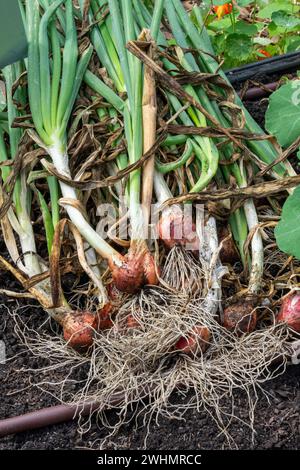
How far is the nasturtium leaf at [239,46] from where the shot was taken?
9.41 feet

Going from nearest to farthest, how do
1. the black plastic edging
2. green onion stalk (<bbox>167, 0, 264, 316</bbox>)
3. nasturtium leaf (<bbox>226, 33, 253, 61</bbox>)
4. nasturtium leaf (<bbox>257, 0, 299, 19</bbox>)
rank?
green onion stalk (<bbox>167, 0, 264, 316</bbox>) → the black plastic edging → nasturtium leaf (<bbox>226, 33, 253, 61</bbox>) → nasturtium leaf (<bbox>257, 0, 299, 19</bbox>)

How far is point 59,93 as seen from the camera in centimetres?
222

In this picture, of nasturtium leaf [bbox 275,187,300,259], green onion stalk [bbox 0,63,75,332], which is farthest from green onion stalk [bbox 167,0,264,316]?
green onion stalk [bbox 0,63,75,332]

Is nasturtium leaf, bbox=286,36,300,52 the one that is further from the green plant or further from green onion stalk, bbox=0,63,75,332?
green onion stalk, bbox=0,63,75,332

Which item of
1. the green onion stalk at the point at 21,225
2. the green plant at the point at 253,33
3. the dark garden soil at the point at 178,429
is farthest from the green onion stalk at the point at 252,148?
the green onion stalk at the point at 21,225

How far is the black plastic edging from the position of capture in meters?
2.77

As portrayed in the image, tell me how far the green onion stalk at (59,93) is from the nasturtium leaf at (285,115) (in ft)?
1.34

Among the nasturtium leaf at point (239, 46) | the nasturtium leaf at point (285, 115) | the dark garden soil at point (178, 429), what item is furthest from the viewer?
the nasturtium leaf at point (239, 46)

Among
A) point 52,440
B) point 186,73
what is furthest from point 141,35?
point 52,440

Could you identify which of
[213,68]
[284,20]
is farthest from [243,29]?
[213,68]

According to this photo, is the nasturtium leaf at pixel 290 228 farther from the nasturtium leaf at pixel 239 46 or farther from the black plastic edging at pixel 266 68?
the nasturtium leaf at pixel 239 46

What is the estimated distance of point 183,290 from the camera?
200cm

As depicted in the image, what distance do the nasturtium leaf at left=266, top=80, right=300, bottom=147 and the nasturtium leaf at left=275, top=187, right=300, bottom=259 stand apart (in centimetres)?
23
